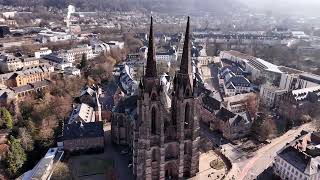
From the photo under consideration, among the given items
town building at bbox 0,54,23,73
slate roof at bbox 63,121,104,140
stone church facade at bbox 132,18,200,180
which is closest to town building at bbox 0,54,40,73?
town building at bbox 0,54,23,73

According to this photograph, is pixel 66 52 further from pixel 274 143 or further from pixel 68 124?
pixel 274 143

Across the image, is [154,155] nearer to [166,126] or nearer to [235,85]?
[166,126]

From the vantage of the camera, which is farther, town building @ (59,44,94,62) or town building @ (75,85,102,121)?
town building @ (59,44,94,62)

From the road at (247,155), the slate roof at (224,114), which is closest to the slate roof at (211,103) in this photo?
the slate roof at (224,114)

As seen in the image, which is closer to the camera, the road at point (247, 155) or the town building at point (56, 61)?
the road at point (247, 155)

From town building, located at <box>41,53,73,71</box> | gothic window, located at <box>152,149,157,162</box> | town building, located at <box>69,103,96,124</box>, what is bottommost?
gothic window, located at <box>152,149,157,162</box>

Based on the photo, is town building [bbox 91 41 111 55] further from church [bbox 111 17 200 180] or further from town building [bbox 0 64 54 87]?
church [bbox 111 17 200 180]

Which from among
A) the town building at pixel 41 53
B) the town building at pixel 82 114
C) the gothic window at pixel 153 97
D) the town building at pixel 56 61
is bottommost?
the town building at pixel 82 114

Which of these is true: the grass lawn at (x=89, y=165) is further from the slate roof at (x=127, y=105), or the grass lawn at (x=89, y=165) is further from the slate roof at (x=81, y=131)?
the slate roof at (x=127, y=105)
